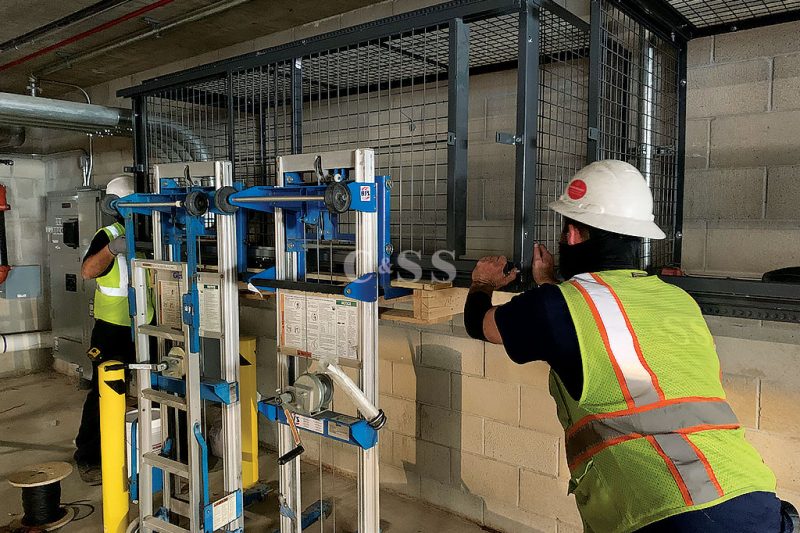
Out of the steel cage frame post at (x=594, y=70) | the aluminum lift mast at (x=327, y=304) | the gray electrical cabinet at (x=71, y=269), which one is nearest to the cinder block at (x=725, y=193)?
the steel cage frame post at (x=594, y=70)

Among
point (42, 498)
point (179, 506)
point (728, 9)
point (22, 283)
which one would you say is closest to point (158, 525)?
point (179, 506)

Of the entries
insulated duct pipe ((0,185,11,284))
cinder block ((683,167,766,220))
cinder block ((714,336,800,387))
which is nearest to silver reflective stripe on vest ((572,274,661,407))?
cinder block ((714,336,800,387))

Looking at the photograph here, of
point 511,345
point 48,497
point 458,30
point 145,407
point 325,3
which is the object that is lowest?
point 48,497

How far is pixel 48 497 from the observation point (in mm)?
3139

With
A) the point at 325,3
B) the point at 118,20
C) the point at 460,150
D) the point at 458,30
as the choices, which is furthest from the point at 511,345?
the point at 118,20

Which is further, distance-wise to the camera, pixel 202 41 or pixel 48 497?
pixel 202 41

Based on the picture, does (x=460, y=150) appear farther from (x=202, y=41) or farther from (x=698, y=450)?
(x=202, y=41)

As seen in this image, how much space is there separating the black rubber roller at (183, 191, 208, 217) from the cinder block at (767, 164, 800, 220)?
228cm

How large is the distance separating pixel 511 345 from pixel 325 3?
262cm

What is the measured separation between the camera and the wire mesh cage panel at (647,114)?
242 centimetres

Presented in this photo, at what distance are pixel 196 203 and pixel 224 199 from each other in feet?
0.49

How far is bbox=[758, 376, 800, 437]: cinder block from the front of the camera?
2311 millimetres

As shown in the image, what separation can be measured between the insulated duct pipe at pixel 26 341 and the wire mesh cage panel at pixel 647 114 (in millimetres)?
5445

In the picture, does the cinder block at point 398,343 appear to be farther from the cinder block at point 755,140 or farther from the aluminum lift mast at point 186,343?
the cinder block at point 755,140
